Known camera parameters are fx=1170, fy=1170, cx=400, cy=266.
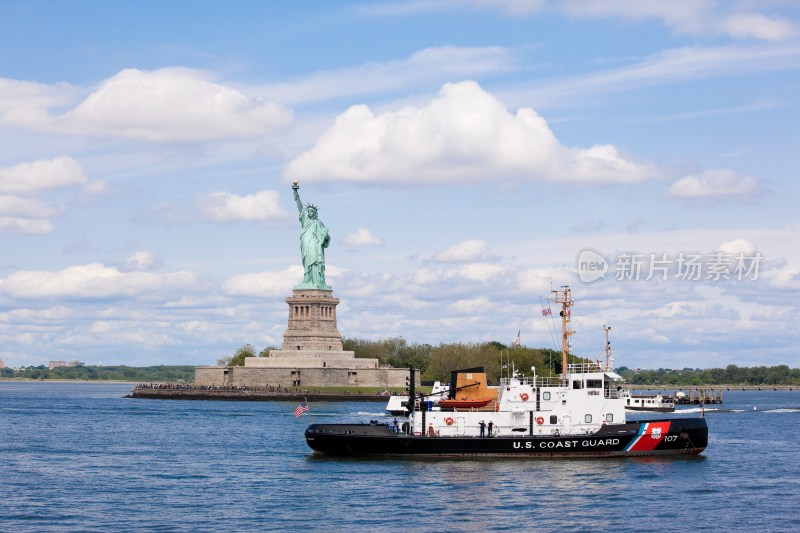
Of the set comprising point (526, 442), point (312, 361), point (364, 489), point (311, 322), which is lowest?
point (364, 489)

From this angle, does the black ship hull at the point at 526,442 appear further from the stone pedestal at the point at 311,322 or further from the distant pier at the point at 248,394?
the stone pedestal at the point at 311,322

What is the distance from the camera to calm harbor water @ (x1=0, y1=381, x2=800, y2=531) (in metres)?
46.7

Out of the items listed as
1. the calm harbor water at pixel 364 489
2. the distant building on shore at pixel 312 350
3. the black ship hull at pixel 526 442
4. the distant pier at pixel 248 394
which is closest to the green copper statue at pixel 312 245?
the distant building on shore at pixel 312 350

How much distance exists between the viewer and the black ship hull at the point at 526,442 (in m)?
64.1

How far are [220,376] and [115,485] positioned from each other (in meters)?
120

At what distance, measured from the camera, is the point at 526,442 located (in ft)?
210

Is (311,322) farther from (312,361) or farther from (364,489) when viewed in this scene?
(364,489)

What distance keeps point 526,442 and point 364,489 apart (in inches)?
493

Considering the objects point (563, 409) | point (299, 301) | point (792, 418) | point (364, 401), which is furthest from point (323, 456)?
point (299, 301)

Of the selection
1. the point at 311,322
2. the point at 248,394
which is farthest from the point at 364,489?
the point at 311,322

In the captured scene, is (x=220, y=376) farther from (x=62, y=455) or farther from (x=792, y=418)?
(x=62, y=455)

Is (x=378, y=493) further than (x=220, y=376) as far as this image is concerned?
No

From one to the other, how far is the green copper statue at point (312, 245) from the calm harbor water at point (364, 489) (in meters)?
86.4

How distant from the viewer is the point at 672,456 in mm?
67312
